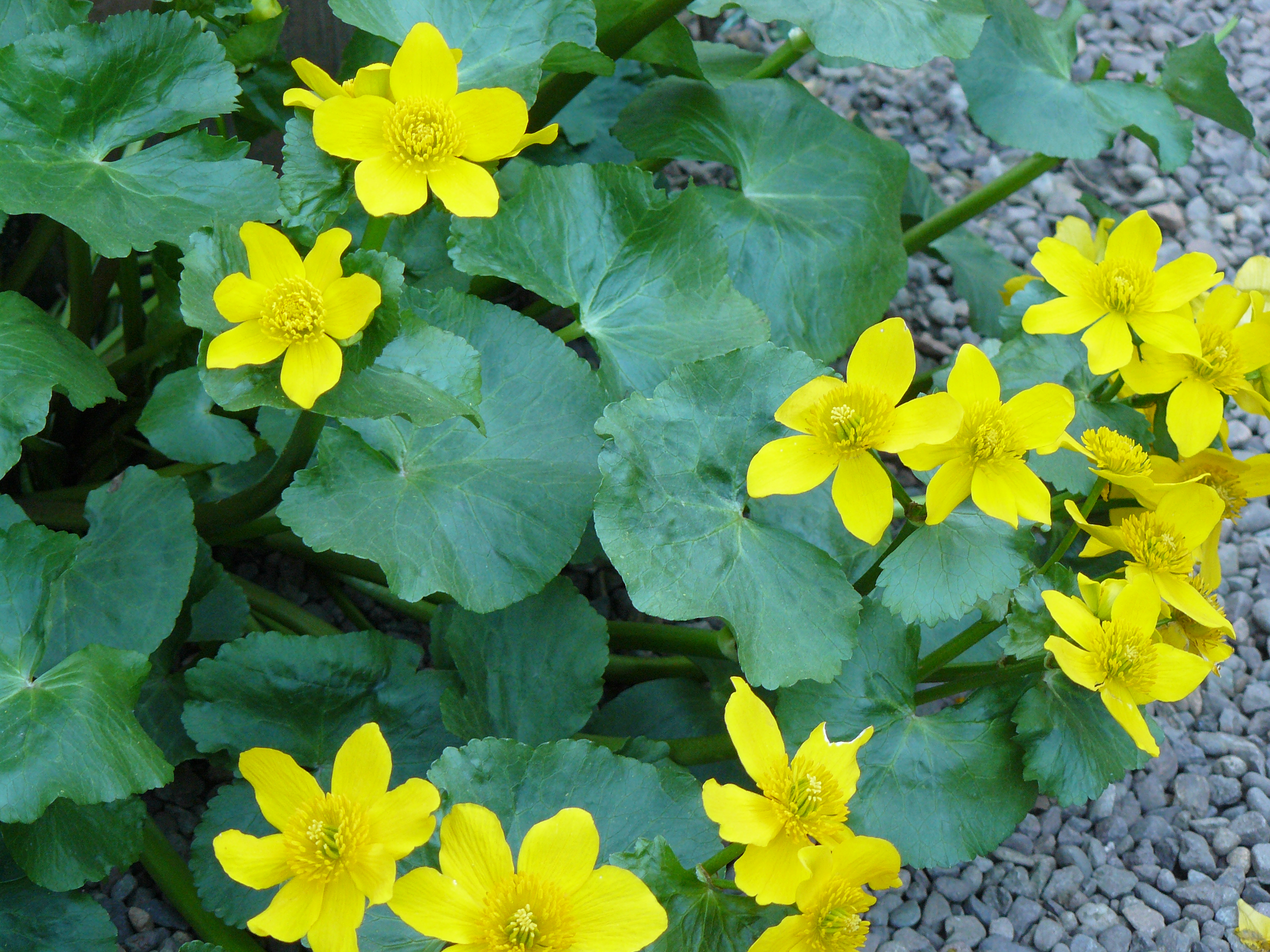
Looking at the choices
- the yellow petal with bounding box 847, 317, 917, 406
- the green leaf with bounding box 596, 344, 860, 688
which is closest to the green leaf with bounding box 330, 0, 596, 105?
the green leaf with bounding box 596, 344, 860, 688

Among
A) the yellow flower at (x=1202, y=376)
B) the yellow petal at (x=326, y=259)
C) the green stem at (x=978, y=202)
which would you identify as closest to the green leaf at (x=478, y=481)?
the yellow petal at (x=326, y=259)

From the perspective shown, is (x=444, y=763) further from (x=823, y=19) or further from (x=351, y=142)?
(x=823, y=19)

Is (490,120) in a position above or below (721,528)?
above

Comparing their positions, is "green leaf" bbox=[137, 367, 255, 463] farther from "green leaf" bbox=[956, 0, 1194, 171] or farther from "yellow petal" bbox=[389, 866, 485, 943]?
"green leaf" bbox=[956, 0, 1194, 171]

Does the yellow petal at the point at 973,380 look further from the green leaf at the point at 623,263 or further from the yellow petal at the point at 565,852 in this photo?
the yellow petal at the point at 565,852

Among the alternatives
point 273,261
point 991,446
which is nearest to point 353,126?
point 273,261

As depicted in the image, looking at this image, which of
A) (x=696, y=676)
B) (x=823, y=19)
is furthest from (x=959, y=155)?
(x=696, y=676)

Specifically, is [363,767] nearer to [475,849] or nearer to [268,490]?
[475,849]
